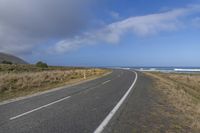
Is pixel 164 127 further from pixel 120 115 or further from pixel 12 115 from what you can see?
pixel 12 115

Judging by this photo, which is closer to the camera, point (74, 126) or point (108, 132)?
point (108, 132)

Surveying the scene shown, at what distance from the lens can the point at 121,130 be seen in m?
6.60

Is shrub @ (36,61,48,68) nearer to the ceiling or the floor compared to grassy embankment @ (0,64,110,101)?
nearer to the ceiling

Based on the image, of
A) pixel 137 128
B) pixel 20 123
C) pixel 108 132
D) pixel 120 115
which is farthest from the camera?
pixel 120 115

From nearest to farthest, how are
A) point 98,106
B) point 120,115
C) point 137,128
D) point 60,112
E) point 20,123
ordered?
point 137,128
point 20,123
point 120,115
point 60,112
point 98,106

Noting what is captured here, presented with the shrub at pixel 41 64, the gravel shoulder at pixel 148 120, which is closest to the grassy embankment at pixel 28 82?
the gravel shoulder at pixel 148 120

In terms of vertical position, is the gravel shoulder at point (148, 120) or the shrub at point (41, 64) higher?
the shrub at point (41, 64)

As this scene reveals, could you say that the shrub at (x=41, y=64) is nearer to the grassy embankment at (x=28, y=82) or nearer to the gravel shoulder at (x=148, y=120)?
the grassy embankment at (x=28, y=82)

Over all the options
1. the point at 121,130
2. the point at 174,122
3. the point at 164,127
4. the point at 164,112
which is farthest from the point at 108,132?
the point at 164,112

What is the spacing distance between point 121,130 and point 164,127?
1.38 metres

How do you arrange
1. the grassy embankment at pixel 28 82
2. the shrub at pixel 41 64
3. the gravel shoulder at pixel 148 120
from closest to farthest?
1. the gravel shoulder at pixel 148 120
2. the grassy embankment at pixel 28 82
3. the shrub at pixel 41 64

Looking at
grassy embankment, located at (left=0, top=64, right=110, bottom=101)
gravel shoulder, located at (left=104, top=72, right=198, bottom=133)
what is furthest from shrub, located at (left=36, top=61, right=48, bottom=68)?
gravel shoulder, located at (left=104, top=72, right=198, bottom=133)

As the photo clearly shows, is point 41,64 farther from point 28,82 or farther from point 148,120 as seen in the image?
point 148,120

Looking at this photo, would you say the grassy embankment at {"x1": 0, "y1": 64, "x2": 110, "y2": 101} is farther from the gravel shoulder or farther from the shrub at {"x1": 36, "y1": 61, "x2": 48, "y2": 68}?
the shrub at {"x1": 36, "y1": 61, "x2": 48, "y2": 68}
